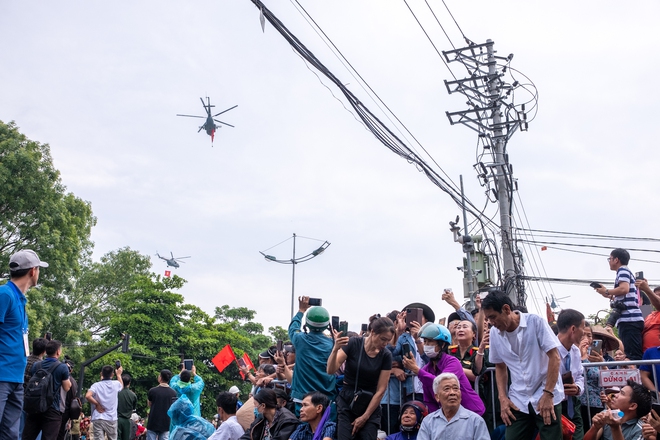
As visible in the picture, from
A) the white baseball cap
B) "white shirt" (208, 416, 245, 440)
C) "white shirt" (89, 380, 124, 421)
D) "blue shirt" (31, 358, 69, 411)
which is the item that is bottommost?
"white shirt" (208, 416, 245, 440)

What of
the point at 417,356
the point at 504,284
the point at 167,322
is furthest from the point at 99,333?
the point at 417,356

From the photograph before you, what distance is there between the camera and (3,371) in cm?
477

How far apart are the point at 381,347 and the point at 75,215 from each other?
2391 centimetres

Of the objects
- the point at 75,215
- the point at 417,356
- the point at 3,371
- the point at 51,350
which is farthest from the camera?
the point at 75,215

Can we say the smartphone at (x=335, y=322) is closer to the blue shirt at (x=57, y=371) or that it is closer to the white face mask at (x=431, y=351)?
the white face mask at (x=431, y=351)

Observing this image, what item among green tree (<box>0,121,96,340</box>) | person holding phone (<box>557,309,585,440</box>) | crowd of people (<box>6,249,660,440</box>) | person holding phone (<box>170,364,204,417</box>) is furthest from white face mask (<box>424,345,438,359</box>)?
green tree (<box>0,121,96,340</box>)

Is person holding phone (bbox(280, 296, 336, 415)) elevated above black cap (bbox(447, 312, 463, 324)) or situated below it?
below

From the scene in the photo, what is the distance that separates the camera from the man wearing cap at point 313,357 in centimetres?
683

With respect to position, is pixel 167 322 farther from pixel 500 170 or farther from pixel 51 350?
pixel 51 350

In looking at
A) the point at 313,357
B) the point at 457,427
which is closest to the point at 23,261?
the point at 313,357

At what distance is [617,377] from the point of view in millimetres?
5898

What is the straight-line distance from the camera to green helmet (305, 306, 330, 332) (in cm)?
687

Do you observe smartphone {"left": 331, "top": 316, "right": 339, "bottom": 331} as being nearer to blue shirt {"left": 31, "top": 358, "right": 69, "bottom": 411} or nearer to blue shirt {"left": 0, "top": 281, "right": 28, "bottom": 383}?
blue shirt {"left": 0, "top": 281, "right": 28, "bottom": 383}

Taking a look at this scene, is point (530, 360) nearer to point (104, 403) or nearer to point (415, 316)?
point (415, 316)
